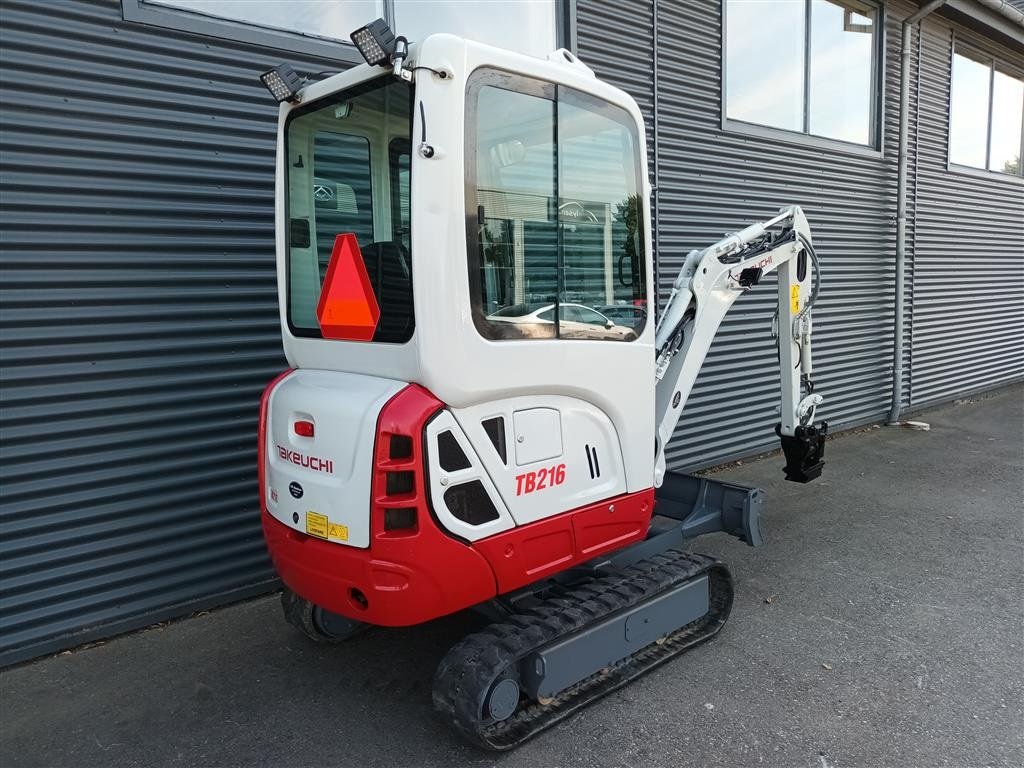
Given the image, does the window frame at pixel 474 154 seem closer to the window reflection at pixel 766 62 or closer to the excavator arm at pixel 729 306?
the excavator arm at pixel 729 306

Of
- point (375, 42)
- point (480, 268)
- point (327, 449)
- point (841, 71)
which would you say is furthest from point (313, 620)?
point (841, 71)

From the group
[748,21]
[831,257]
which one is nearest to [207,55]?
[748,21]

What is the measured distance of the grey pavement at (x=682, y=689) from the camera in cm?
292

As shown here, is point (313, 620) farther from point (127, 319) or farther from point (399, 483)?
point (127, 319)

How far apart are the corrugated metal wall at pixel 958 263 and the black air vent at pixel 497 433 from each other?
8.59m

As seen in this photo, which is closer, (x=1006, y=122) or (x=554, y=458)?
(x=554, y=458)

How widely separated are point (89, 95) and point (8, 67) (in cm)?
35

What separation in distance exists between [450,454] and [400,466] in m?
0.20

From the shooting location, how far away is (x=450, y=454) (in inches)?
106

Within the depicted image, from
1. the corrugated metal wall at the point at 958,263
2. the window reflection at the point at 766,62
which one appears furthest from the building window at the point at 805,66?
the corrugated metal wall at the point at 958,263

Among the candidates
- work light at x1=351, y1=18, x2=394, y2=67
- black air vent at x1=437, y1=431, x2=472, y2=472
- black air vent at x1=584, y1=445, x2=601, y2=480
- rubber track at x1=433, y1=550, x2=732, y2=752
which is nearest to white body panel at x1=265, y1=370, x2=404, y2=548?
black air vent at x1=437, y1=431, x2=472, y2=472

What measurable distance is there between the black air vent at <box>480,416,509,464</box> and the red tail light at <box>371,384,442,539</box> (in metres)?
0.25

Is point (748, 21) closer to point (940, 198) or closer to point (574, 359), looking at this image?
point (940, 198)

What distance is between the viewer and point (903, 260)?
8.97m
